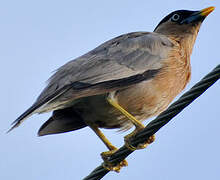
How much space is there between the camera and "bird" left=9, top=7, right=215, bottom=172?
6.77 metres

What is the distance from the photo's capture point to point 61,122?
305 inches

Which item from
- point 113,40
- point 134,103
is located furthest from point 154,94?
point 113,40

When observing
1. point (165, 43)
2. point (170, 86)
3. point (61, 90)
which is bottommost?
point (170, 86)

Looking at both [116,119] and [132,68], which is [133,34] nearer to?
[132,68]

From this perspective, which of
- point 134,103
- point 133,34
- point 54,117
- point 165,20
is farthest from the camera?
point 165,20

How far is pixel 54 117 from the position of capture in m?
7.79

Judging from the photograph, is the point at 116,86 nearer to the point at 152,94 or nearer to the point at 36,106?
the point at 152,94

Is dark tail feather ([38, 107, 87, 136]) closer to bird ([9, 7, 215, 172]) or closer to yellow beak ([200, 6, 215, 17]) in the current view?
bird ([9, 7, 215, 172])

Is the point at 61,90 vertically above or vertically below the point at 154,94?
above

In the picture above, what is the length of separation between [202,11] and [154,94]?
7.95 ft

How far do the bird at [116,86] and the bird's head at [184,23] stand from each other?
2.36 ft

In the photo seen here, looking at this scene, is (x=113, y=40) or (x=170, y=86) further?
(x=113, y=40)

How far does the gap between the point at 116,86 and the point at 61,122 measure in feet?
4.44

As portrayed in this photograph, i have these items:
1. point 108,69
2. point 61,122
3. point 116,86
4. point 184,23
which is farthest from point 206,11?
point 61,122
